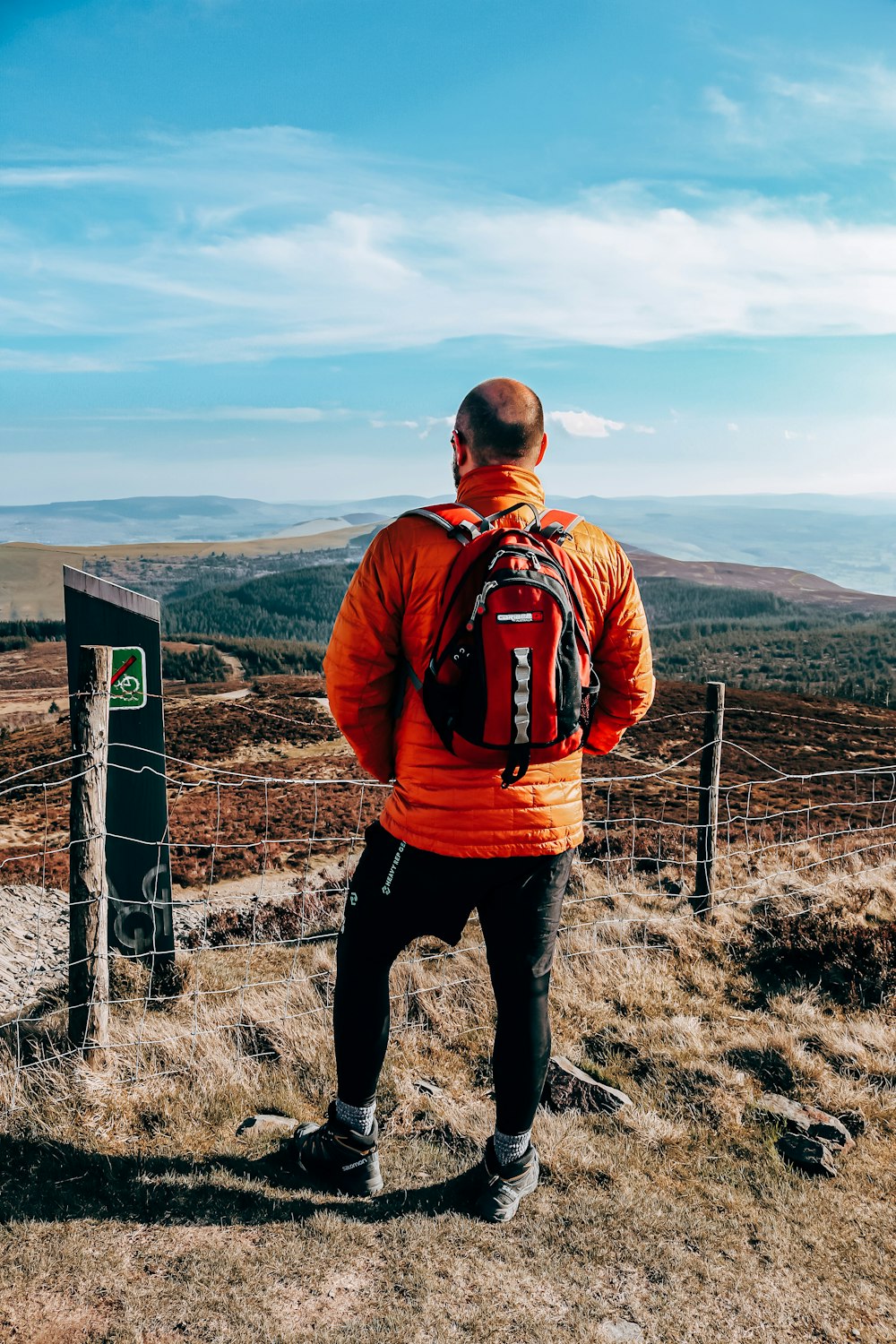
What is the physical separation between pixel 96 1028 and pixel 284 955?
6.78 feet

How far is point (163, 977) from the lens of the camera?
4.64m

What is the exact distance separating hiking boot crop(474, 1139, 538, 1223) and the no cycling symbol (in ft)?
8.00

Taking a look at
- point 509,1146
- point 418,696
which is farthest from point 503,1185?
point 418,696


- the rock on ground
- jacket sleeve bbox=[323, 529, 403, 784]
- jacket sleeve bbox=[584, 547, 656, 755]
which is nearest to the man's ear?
jacket sleeve bbox=[323, 529, 403, 784]

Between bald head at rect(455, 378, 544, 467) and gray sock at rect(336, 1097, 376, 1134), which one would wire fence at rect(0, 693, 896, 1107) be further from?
bald head at rect(455, 378, 544, 467)

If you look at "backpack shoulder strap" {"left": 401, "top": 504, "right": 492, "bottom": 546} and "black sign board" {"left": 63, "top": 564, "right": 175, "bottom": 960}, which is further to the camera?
"black sign board" {"left": 63, "top": 564, "right": 175, "bottom": 960}

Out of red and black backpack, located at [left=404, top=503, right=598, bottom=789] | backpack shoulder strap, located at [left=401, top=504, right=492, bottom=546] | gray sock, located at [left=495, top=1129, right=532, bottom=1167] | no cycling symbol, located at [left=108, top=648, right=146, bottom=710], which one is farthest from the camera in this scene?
no cycling symbol, located at [left=108, top=648, right=146, bottom=710]

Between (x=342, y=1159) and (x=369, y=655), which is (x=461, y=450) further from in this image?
(x=342, y=1159)

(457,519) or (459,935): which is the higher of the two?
(457,519)

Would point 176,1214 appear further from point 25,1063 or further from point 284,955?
point 284,955

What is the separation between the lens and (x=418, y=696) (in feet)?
7.44

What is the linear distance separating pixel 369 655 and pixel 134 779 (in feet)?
9.10

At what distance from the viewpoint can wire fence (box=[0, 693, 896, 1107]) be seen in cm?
396

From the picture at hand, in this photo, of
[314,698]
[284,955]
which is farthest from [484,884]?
[314,698]
